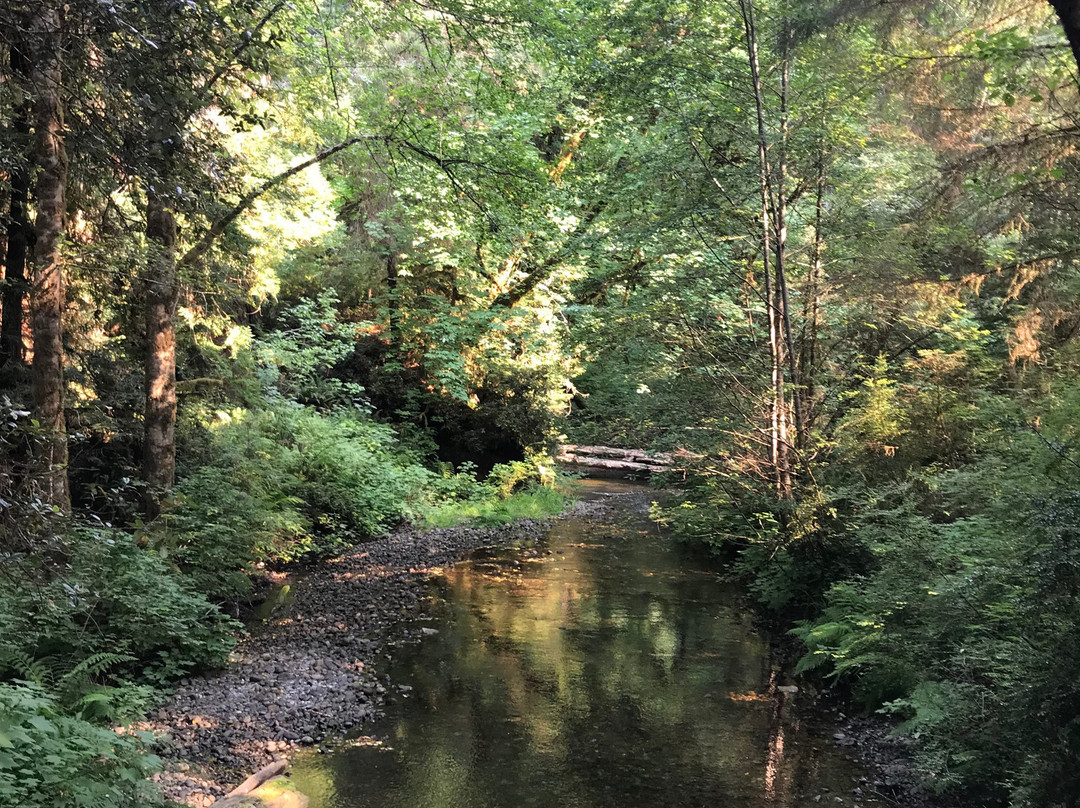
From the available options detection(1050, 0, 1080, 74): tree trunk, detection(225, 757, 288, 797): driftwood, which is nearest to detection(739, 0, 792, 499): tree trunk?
detection(1050, 0, 1080, 74): tree trunk

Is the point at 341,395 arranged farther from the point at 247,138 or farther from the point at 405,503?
the point at 247,138

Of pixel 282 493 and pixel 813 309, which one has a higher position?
pixel 813 309

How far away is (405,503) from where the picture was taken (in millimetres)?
15117

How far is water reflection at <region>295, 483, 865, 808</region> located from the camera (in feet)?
17.9

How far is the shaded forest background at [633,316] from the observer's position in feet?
14.4

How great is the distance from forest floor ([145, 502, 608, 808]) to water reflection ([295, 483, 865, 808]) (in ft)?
1.27

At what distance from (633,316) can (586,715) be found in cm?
646

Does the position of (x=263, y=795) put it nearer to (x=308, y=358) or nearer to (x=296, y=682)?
(x=296, y=682)

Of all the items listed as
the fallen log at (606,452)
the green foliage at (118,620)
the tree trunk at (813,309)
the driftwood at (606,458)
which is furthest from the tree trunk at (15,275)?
Answer: the fallen log at (606,452)

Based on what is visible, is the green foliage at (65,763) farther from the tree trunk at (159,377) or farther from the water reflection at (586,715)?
the tree trunk at (159,377)

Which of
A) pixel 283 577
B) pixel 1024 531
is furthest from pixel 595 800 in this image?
pixel 283 577

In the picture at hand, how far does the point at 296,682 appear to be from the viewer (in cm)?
694

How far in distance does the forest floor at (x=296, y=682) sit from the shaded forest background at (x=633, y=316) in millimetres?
485

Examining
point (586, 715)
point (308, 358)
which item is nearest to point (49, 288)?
point (586, 715)
